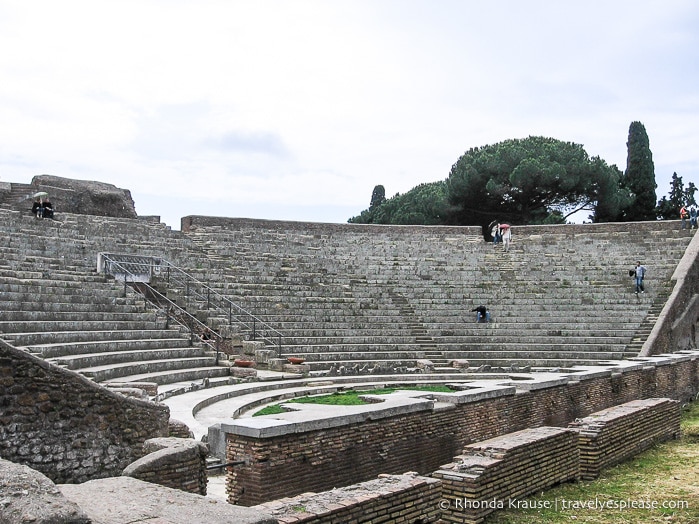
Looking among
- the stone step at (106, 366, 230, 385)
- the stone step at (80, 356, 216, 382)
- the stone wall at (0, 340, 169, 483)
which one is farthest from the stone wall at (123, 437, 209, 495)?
the stone step at (106, 366, 230, 385)

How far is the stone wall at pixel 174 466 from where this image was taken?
4.65m

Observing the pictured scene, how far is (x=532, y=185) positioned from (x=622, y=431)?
24.7 metres

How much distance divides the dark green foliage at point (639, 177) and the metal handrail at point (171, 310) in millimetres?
26118

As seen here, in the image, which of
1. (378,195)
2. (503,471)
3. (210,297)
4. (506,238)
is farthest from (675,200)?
(503,471)

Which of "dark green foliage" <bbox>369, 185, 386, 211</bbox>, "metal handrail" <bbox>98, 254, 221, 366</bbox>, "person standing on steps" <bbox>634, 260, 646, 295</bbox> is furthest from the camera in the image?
"dark green foliage" <bbox>369, 185, 386, 211</bbox>

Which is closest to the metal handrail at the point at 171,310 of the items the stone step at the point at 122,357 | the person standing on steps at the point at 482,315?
the stone step at the point at 122,357

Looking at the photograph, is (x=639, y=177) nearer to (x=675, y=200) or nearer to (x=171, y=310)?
(x=675, y=200)

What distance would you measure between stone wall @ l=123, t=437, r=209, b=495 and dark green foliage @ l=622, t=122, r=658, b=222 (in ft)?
106

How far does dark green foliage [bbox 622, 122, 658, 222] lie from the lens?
34031 mm

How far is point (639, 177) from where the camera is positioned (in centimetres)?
3438

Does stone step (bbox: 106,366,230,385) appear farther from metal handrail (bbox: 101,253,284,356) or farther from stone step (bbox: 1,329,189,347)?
metal handrail (bbox: 101,253,284,356)

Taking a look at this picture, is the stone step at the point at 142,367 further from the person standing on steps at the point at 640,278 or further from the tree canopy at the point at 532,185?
the tree canopy at the point at 532,185

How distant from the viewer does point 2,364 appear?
16.5 ft

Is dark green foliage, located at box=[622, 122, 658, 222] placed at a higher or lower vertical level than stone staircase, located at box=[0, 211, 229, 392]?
higher
